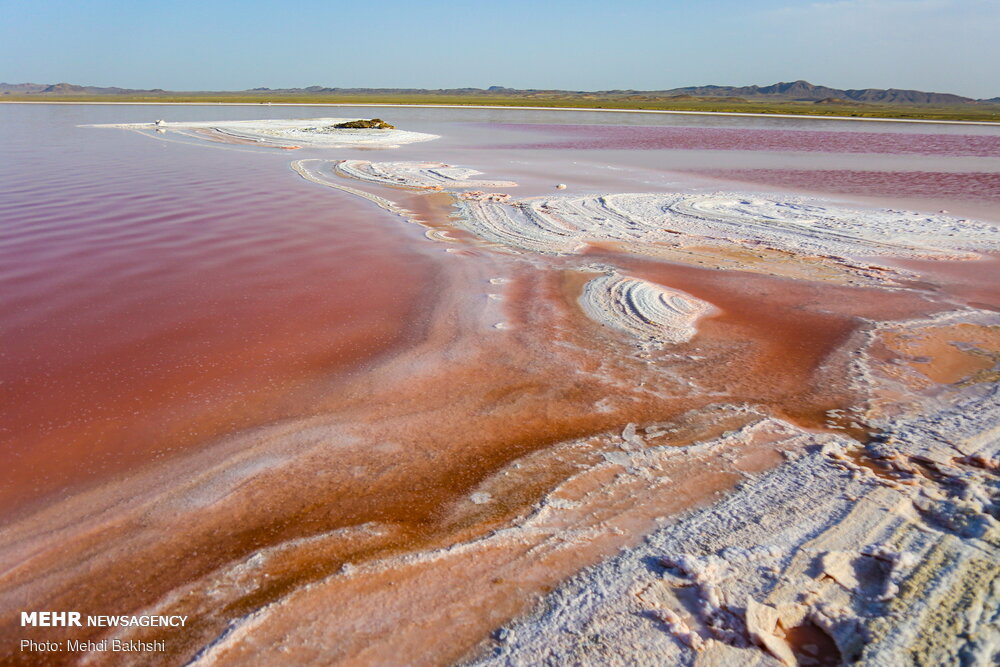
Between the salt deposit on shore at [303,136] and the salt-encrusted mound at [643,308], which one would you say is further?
the salt deposit on shore at [303,136]

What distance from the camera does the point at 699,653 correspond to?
8.23 feet

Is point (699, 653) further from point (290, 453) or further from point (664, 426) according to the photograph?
point (290, 453)

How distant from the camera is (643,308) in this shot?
6555mm

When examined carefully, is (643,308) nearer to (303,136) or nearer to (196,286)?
(196,286)

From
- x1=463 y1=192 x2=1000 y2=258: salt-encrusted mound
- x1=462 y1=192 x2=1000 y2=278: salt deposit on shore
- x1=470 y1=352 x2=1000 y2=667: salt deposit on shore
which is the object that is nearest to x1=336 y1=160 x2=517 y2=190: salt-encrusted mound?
x1=462 y1=192 x2=1000 y2=278: salt deposit on shore

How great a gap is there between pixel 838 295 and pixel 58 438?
25.6 ft

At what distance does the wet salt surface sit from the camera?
327 cm

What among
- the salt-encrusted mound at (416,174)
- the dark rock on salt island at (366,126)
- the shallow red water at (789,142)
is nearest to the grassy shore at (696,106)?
the shallow red water at (789,142)

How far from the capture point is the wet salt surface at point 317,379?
10.7ft

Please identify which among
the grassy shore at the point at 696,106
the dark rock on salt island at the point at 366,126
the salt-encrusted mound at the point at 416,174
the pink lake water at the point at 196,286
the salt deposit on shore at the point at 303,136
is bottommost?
the pink lake water at the point at 196,286

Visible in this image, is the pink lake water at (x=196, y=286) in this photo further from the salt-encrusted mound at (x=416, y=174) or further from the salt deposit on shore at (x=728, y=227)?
the salt deposit on shore at (x=728, y=227)

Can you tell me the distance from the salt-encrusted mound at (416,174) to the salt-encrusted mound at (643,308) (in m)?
7.83

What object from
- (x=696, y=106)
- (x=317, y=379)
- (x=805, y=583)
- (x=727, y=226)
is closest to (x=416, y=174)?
(x=727, y=226)

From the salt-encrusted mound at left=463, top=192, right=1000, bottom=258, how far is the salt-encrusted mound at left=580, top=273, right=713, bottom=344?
1981 mm
